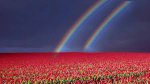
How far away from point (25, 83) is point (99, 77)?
4.43m

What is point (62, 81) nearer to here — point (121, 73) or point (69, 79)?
point (69, 79)

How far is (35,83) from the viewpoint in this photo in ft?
46.4

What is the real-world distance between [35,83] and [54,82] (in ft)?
4.03

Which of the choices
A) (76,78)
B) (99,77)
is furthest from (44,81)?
(99,77)

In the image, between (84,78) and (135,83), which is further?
(84,78)

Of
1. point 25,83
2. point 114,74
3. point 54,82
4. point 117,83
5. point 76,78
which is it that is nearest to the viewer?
point 117,83

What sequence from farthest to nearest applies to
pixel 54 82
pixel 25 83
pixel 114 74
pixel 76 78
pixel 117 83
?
pixel 114 74
pixel 76 78
pixel 54 82
pixel 25 83
pixel 117 83

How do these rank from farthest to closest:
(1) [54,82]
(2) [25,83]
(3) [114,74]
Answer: (3) [114,74]
(1) [54,82]
(2) [25,83]

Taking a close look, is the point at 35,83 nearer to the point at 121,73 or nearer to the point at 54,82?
the point at 54,82

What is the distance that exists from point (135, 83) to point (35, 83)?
14.9 ft

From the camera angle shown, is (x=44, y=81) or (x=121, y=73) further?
(x=121, y=73)

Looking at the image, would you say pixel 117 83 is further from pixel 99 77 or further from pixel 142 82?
pixel 99 77

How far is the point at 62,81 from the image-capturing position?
50.2 feet

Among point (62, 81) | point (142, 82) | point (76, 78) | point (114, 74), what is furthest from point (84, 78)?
point (142, 82)
